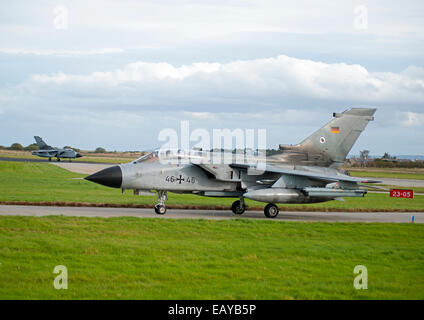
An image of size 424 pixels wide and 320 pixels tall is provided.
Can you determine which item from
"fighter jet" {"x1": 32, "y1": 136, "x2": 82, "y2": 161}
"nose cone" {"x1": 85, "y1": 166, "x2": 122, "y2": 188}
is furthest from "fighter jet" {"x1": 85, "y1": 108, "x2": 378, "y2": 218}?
"fighter jet" {"x1": 32, "y1": 136, "x2": 82, "y2": 161}

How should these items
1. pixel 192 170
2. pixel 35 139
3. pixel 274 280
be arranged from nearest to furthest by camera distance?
pixel 274 280 → pixel 192 170 → pixel 35 139

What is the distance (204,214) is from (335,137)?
7.13 m

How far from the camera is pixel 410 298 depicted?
9.16 meters

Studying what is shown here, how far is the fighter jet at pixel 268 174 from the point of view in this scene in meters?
21.7

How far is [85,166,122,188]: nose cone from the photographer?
67.8ft

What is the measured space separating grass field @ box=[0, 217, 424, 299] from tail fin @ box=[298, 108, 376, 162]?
24.1 feet

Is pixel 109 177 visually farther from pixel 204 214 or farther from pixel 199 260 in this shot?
pixel 199 260

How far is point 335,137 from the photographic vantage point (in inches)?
960

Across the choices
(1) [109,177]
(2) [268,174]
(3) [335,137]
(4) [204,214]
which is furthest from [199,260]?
(3) [335,137]

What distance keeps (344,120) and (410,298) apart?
52.9ft

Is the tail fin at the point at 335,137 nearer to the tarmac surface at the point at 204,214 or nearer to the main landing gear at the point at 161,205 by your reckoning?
Result: the tarmac surface at the point at 204,214

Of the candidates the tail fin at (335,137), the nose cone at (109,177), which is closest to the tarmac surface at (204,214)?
the nose cone at (109,177)

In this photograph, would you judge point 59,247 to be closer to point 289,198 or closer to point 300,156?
point 289,198
